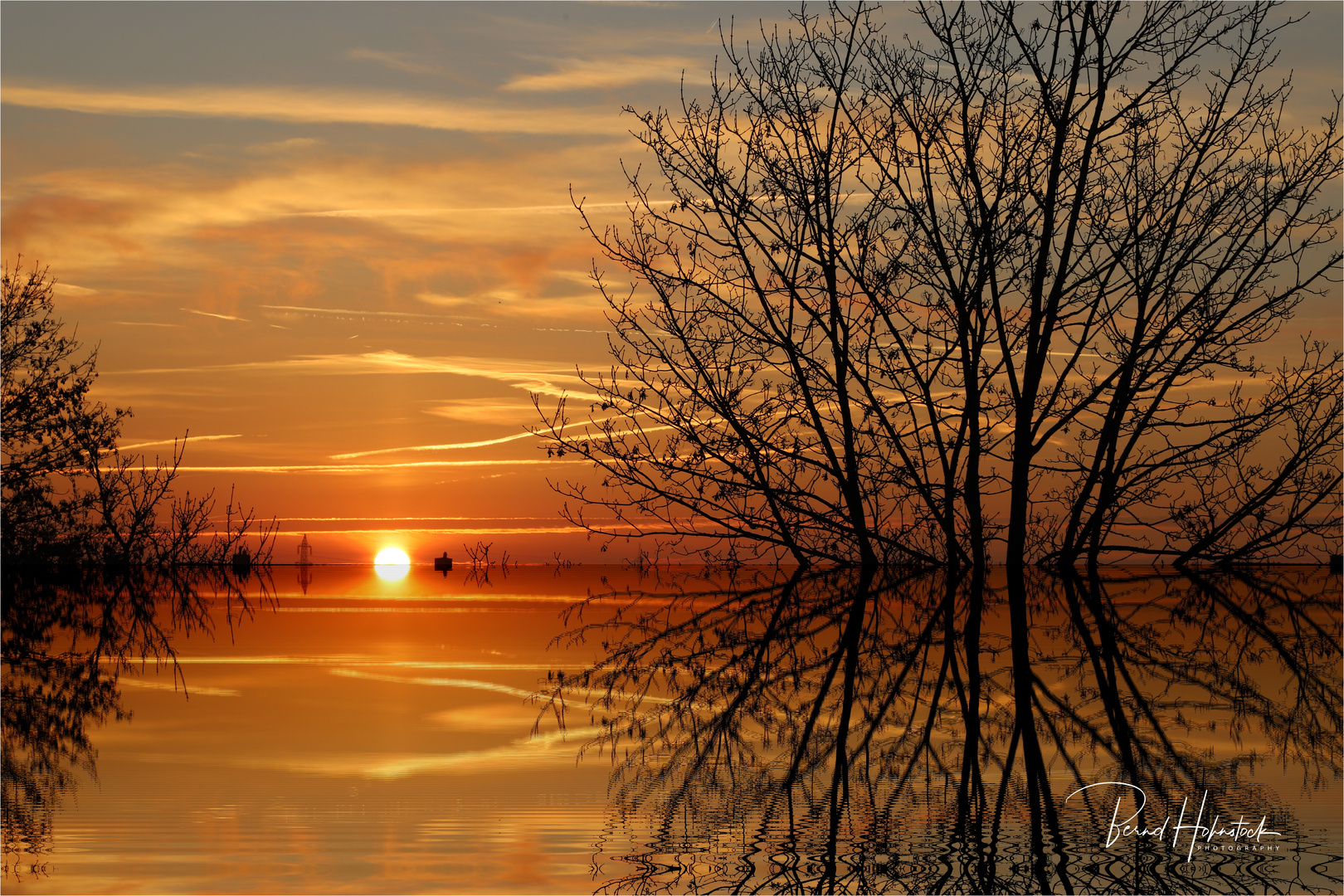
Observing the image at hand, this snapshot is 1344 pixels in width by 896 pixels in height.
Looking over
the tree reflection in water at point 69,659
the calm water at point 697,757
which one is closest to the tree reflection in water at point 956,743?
the calm water at point 697,757

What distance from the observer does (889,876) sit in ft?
Result: 8.47

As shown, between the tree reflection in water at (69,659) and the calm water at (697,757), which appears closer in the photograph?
the calm water at (697,757)

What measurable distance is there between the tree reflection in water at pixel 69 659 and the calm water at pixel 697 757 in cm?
3

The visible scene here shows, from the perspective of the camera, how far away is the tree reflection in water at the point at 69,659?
335 centimetres

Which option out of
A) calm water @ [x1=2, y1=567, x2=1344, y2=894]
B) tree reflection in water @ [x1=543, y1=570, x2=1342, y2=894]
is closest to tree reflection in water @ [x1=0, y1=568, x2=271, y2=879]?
calm water @ [x1=2, y1=567, x2=1344, y2=894]

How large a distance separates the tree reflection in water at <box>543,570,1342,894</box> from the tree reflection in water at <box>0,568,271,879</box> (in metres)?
1.64

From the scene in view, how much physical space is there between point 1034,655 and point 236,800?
3.88 metres

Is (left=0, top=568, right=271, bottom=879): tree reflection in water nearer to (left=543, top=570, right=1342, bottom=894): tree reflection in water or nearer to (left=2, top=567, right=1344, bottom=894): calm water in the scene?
(left=2, top=567, right=1344, bottom=894): calm water

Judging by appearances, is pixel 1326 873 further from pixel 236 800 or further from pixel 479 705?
pixel 479 705

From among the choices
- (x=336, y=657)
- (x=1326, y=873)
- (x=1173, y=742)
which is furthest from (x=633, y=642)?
(x=1326, y=873)

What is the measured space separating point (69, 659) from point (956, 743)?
503 cm

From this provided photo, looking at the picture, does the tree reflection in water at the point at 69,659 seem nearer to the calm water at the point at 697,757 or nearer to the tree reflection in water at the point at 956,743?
the calm water at the point at 697,757

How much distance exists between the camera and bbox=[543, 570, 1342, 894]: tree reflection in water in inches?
106

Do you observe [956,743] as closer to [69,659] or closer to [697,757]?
[697,757]
